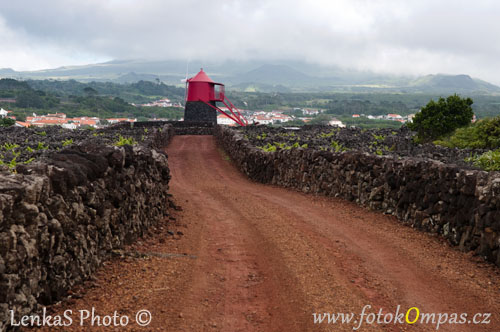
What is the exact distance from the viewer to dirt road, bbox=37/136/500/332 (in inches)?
284

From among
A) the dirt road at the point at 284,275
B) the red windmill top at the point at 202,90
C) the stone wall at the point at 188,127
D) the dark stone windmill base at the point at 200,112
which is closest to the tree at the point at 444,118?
the dirt road at the point at 284,275

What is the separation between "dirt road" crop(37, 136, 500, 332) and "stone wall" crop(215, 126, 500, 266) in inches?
17.8

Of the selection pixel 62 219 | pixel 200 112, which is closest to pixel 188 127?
Answer: pixel 200 112

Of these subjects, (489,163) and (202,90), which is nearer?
(489,163)

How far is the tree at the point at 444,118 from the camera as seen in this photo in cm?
3020

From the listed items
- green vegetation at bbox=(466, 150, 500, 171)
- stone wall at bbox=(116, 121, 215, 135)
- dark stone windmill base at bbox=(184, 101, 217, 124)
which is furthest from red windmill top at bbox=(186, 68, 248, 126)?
green vegetation at bbox=(466, 150, 500, 171)

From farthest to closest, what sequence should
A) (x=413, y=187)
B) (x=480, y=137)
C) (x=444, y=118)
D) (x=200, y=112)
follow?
(x=200, y=112) < (x=444, y=118) < (x=480, y=137) < (x=413, y=187)

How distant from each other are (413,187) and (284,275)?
592 cm

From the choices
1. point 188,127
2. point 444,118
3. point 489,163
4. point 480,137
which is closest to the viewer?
point 489,163

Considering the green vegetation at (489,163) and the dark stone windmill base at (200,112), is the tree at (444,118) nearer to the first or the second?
the green vegetation at (489,163)

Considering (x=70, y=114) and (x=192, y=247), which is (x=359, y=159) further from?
(x=70, y=114)

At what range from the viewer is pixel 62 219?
709cm

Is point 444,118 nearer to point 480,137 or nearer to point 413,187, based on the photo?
point 480,137

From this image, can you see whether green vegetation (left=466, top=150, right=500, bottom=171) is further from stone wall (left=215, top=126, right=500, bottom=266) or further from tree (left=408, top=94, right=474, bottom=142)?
tree (left=408, top=94, right=474, bottom=142)
